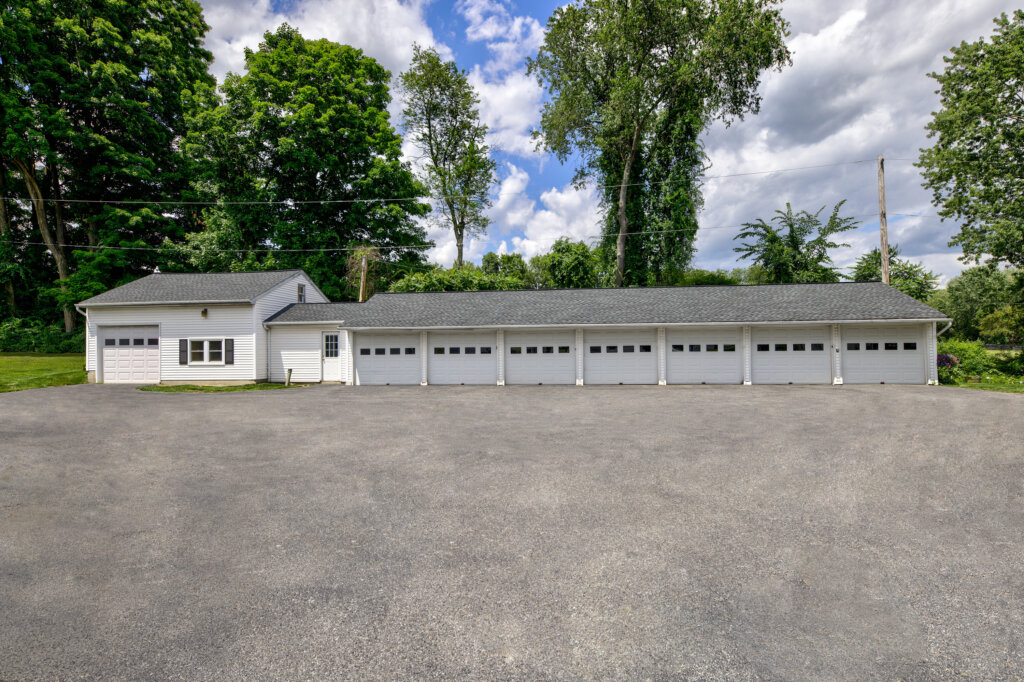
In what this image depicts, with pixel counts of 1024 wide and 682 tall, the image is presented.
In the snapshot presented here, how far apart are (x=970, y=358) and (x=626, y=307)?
1459cm

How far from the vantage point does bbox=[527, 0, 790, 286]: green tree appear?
27.2 metres

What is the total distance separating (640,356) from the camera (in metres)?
19.1

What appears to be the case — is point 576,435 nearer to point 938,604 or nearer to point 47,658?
point 938,604

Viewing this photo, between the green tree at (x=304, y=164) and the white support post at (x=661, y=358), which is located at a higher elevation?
the green tree at (x=304, y=164)

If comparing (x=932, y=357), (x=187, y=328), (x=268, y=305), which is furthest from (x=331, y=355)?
(x=932, y=357)

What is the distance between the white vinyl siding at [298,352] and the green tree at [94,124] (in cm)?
1619

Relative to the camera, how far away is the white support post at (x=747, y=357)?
18234mm

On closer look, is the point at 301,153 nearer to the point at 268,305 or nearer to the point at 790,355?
the point at 268,305

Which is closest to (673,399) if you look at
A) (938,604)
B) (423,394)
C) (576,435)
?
(576,435)

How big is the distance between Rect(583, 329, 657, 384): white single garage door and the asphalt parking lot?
1008cm

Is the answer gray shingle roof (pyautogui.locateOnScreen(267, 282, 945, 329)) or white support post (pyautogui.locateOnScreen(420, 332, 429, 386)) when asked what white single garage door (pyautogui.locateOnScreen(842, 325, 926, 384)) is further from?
white support post (pyautogui.locateOnScreen(420, 332, 429, 386))

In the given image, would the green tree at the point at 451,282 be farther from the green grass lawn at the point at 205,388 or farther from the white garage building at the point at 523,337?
the green grass lawn at the point at 205,388

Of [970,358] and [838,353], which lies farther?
[970,358]

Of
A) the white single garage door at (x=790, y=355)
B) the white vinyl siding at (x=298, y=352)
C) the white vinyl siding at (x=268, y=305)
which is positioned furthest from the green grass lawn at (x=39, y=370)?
the white single garage door at (x=790, y=355)
